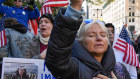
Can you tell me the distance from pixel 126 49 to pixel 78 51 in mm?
2500

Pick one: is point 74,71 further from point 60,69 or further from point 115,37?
point 115,37

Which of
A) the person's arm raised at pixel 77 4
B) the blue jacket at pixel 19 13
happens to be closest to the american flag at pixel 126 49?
the blue jacket at pixel 19 13

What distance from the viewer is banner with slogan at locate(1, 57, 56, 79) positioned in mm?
2887

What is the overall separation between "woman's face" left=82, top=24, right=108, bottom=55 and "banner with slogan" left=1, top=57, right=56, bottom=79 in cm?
123

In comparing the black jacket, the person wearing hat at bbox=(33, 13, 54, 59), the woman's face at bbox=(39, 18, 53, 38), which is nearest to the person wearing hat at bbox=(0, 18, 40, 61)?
Result: the person wearing hat at bbox=(33, 13, 54, 59)

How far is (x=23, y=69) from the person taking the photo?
2.94 meters

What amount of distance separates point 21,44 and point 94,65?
1.96 meters

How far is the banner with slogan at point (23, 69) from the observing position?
9.47 feet

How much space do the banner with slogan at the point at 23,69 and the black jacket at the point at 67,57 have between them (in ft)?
3.97

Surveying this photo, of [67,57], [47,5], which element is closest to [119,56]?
[47,5]

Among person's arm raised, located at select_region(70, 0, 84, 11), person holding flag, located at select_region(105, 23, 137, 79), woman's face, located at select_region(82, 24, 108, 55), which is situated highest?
person's arm raised, located at select_region(70, 0, 84, 11)

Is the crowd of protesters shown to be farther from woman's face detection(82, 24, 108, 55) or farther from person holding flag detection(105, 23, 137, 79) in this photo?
person holding flag detection(105, 23, 137, 79)

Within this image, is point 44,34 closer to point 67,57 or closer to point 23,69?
point 23,69

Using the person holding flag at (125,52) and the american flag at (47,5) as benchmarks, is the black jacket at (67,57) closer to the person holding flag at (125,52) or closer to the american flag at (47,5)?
the person holding flag at (125,52)
